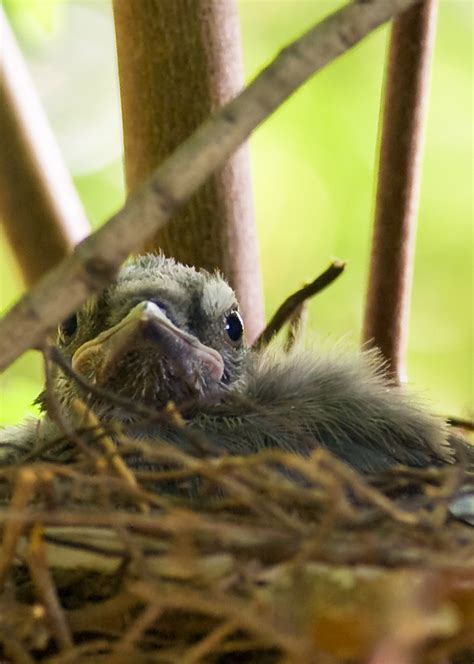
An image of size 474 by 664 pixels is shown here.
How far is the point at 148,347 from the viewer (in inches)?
51.1

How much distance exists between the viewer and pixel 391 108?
5.09 feet

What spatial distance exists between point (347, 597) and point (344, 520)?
0.25 feet

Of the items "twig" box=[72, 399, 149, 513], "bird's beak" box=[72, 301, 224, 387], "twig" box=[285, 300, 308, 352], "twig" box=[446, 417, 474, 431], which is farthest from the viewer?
"twig" box=[285, 300, 308, 352]

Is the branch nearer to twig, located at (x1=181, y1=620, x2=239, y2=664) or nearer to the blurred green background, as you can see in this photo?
twig, located at (x1=181, y1=620, x2=239, y2=664)

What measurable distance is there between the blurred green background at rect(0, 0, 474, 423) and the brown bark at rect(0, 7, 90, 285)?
1.03 metres

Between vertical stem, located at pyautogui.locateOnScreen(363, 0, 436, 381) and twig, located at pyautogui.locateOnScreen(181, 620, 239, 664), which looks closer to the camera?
twig, located at pyautogui.locateOnScreen(181, 620, 239, 664)

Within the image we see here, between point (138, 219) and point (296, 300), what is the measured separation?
0.75 meters

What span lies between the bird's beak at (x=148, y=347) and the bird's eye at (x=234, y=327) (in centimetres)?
7

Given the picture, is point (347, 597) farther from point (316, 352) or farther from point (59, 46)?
point (59, 46)

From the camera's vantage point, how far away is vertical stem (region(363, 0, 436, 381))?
1.53 m

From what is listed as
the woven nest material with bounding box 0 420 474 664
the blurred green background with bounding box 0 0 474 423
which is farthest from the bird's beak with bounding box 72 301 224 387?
the blurred green background with bounding box 0 0 474 423

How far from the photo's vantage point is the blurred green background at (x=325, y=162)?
2836mm

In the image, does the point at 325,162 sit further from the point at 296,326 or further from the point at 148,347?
the point at 148,347

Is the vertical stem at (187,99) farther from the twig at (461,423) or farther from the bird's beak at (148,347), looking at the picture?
the twig at (461,423)
